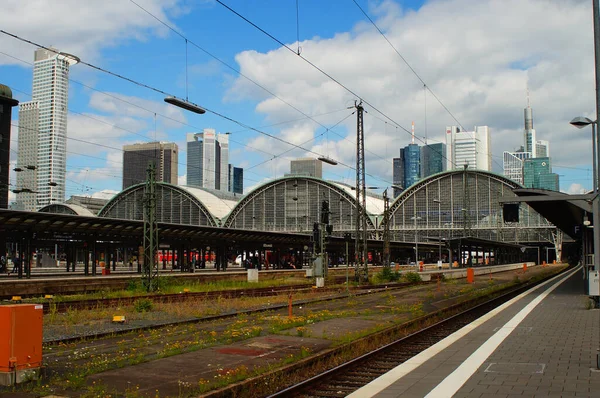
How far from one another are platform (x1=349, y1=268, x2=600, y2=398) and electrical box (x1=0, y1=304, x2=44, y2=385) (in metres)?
5.08

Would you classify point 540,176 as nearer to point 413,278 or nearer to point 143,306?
point 413,278

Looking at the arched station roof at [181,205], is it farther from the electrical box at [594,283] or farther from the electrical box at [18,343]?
the electrical box at [18,343]

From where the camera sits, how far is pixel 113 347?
12.5 meters

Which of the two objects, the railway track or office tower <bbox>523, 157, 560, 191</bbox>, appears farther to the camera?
office tower <bbox>523, 157, 560, 191</bbox>

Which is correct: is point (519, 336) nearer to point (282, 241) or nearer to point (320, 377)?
point (320, 377)

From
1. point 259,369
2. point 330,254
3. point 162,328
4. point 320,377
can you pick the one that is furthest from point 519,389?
point 330,254

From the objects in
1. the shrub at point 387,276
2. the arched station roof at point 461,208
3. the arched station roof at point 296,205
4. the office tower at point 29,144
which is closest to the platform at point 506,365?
the shrub at point 387,276

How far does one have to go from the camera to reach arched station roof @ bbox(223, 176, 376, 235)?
114m

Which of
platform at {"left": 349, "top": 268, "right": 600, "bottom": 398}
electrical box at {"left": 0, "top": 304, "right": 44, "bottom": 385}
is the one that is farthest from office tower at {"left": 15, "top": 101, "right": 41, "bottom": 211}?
electrical box at {"left": 0, "top": 304, "right": 44, "bottom": 385}

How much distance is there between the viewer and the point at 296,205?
116m

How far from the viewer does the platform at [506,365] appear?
27.8 feet

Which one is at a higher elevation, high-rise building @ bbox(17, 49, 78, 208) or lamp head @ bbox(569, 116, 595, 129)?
high-rise building @ bbox(17, 49, 78, 208)

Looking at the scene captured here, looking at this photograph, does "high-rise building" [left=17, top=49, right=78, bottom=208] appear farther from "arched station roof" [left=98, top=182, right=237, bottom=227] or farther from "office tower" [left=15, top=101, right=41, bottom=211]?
"arched station roof" [left=98, top=182, right=237, bottom=227]

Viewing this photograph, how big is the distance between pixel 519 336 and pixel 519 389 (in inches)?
243
